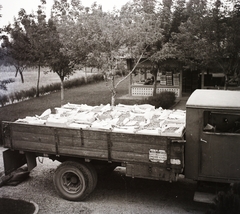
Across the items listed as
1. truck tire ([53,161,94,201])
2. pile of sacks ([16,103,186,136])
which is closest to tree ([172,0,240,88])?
pile of sacks ([16,103,186,136])

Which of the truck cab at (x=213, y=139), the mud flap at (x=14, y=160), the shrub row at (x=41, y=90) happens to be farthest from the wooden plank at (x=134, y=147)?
the shrub row at (x=41, y=90)

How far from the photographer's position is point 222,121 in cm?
564

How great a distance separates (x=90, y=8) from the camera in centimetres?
1339

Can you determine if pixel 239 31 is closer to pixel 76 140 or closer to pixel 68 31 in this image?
pixel 68 31

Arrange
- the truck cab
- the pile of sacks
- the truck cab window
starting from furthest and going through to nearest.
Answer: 1. the pile of sacks
2. the truck cab window
3. the truck cab

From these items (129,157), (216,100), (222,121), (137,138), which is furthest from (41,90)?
(216,100)

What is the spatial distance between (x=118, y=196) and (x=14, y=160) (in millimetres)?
2483

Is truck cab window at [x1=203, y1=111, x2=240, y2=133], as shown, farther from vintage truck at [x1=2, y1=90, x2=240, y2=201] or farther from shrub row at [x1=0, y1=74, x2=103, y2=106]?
shrub row at [x1=0, y1=74, x2=103, y2=106]

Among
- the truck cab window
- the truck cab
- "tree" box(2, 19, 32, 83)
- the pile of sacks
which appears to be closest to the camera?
the truck cab

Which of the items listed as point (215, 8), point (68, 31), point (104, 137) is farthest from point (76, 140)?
point (215, 8)

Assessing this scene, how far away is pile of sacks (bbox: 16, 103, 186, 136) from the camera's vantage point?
5.77 m

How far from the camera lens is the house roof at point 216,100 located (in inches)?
205

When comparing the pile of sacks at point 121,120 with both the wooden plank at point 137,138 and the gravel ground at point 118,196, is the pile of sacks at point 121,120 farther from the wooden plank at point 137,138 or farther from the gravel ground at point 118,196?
the gravel ground at point 118,196

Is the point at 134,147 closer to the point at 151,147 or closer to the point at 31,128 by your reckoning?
the point at 151,147
